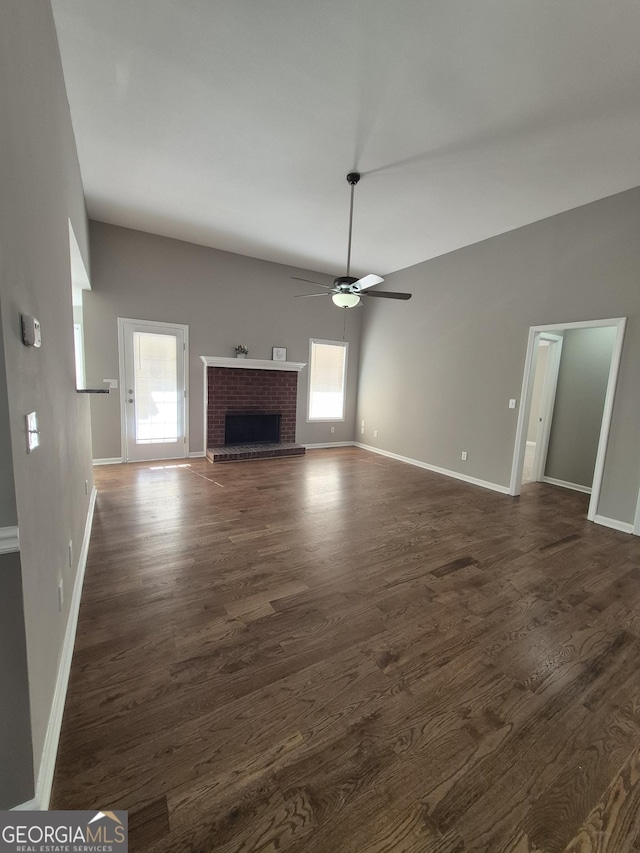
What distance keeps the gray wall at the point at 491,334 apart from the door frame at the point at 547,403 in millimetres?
909

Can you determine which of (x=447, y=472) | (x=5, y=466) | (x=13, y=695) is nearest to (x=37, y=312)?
(x=5, y=466)

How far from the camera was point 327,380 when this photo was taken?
6703 mm

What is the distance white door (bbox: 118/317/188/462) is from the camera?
16.0 ft

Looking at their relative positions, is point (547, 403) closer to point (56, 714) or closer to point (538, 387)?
point (538, 387)

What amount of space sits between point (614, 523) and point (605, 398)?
1418 millimetres

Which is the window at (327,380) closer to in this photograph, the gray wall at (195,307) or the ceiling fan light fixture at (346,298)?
the gray wall at (195,307)

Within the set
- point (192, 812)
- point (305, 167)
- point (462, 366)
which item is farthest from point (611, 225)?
point (192, 812)

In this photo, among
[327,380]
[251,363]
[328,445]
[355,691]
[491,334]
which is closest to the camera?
[355,691]

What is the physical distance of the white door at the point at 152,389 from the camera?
4.88 meters

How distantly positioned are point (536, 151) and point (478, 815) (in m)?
4.03

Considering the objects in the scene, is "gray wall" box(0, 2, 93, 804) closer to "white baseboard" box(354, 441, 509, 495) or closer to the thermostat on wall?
the thermostat on wall

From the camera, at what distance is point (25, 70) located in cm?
125

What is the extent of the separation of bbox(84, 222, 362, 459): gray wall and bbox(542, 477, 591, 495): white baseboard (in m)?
3.84

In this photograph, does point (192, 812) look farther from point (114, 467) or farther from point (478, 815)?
point (114, 467)
